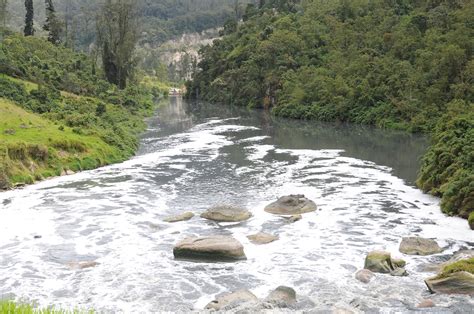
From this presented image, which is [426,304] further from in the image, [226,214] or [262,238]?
[226,214]

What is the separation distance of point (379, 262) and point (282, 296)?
4.92m

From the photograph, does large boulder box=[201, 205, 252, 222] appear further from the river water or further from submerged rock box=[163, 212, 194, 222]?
submerged rock box=[163, 212, 194, 222]

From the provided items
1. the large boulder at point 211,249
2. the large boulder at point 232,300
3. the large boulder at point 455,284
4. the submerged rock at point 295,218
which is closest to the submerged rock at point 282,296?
the large boulder at point 232,300

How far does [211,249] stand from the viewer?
22.3 metres

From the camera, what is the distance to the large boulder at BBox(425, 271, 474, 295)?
1802cm

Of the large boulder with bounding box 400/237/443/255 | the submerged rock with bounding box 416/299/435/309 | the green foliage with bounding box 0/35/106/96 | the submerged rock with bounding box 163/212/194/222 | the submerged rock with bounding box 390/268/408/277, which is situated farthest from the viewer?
the green foliage with bounding box 0/35/106/96

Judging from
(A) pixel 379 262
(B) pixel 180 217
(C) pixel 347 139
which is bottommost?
(C) pixel 347 139

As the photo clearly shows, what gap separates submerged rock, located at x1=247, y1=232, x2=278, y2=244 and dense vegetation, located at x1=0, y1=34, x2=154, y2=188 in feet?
61.6

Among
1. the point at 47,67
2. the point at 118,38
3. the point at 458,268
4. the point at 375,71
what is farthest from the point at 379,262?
the point at 118,38

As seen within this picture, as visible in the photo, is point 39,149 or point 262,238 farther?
point 39,149

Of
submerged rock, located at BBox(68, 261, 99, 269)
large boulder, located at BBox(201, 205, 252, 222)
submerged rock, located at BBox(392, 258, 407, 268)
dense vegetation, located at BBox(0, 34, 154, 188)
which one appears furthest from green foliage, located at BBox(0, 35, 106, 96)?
submerged rock, located at BBox(392, 258, 407, 268)

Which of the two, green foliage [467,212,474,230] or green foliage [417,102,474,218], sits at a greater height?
green foliage [417,102,474,218]

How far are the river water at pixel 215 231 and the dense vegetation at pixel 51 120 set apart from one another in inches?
91.3

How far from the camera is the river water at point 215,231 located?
1869 centimetres
